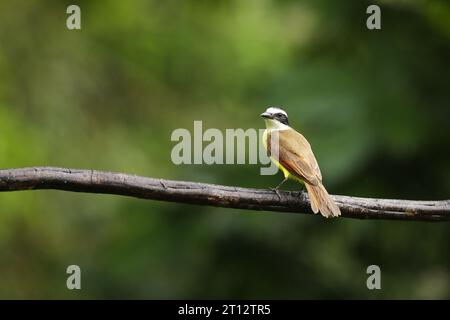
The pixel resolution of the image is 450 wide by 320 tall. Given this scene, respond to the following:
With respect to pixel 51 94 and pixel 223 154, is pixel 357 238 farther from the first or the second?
pixel 51 94

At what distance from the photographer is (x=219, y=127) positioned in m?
10.9

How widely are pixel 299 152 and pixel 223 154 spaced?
8.23 ft

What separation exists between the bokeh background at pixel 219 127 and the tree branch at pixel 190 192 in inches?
75.3

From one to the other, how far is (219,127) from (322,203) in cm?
586

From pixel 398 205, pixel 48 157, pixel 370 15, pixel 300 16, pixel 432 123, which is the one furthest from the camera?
pixel 300 16

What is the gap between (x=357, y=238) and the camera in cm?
827

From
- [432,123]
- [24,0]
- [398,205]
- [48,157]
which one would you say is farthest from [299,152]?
[24,0]

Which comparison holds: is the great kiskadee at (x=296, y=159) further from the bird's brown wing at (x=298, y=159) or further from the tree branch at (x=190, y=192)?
the tree branch at (x=190, y=192)

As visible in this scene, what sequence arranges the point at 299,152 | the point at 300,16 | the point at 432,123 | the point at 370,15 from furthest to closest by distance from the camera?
the point at 300,16
the point at 370,15
the point at 432,123
the point at 299,152

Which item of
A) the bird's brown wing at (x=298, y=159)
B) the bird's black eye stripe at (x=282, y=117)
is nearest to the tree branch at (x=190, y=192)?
the bird's brown wing at (x=298, y=159)

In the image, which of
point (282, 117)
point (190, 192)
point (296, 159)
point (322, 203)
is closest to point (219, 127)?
point (282, 117)

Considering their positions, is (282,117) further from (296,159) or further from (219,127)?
(219,127)

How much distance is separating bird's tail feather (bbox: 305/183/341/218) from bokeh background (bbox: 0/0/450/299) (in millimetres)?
1507

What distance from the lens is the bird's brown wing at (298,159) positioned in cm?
562
